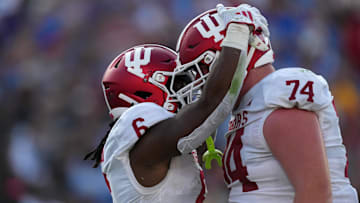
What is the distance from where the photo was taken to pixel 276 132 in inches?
83.7

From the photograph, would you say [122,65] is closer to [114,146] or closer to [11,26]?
[114,146]

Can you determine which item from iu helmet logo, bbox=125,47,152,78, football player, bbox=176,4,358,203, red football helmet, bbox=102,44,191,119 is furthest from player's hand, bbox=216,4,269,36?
iu helmet logo, bbox=125,47,152,78

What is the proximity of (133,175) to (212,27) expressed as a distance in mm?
670

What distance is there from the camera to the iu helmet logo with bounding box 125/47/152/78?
8.98ft

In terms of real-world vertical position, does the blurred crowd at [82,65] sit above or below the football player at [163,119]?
below

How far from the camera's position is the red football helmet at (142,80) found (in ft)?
8.80

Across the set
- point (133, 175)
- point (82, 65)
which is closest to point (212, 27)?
point (133, 175)

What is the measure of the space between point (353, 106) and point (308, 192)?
16.3 feet

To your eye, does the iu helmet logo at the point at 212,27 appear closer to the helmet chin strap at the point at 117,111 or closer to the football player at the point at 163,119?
the football player at the point at 163,119

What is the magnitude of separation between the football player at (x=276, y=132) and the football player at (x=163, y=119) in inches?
4.0

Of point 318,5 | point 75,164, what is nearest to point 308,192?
point 75,164

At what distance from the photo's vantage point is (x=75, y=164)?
6.06 metres

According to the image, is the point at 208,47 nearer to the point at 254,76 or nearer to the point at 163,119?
the point at 254,76

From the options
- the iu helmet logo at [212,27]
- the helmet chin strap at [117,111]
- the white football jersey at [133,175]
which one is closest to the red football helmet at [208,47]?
the iu helmet logo at [212,27]
